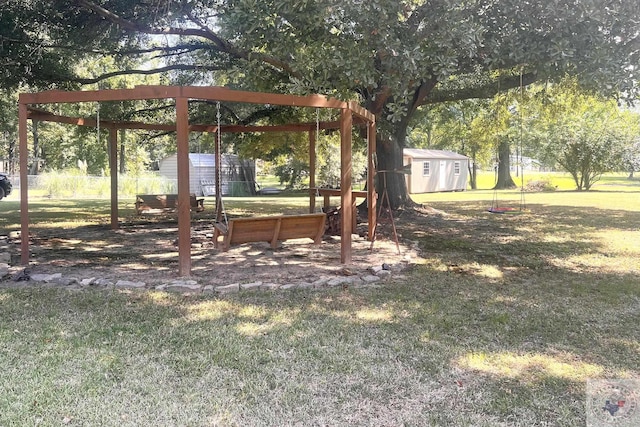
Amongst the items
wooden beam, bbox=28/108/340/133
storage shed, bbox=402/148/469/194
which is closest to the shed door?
storage shed, bbox=402/148/469/194

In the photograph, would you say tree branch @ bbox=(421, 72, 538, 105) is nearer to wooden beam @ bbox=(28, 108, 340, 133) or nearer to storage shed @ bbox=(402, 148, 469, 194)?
wooden beam @ bbox=(28, 108, 340, 133)

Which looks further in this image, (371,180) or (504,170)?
(504,170)

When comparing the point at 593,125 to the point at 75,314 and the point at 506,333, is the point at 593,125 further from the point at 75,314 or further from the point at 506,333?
the point at 75,314

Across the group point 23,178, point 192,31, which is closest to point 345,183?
point 23,178

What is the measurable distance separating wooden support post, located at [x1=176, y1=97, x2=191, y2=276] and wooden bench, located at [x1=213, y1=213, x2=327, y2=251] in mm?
627

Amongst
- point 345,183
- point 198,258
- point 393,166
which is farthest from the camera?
point 393,166

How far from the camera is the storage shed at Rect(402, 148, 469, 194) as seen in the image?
2665cm

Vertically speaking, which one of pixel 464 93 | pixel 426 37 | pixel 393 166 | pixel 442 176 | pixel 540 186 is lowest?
pixel 540 186

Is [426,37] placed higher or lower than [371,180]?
higher

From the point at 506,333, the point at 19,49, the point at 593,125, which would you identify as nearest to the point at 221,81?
the point at 19,49

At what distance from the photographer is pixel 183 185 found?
219 inches
